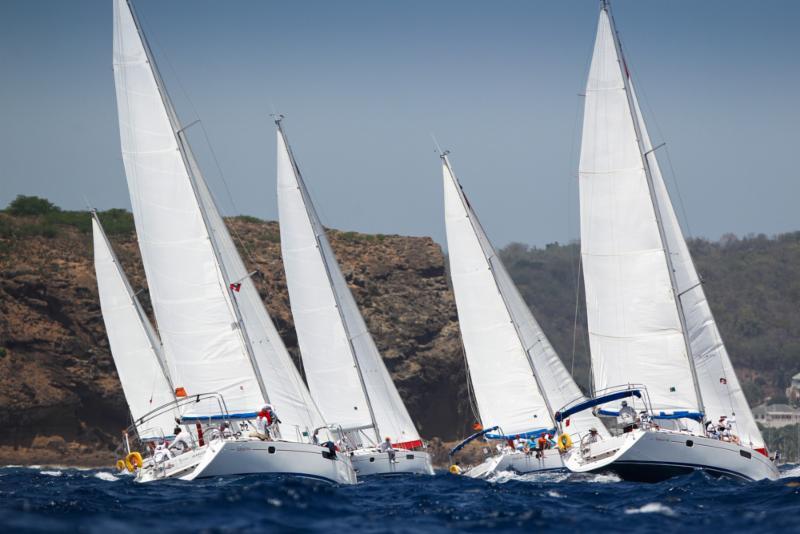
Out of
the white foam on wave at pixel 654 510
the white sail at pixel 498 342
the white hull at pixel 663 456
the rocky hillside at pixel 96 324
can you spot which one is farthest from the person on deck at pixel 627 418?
the rocky hillside at pixel 96 324

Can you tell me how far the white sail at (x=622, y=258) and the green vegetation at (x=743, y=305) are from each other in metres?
95.4

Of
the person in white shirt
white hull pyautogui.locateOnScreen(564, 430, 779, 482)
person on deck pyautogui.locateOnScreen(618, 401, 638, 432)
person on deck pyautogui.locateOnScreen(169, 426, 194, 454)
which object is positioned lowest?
white hull pyautogui.locateOnScreen(564, 430, 779, 482)

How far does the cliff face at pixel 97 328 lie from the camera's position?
2271 inches

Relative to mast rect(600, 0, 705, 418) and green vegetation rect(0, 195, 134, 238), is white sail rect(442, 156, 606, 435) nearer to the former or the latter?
mast rect(600, 0, 705, 418)

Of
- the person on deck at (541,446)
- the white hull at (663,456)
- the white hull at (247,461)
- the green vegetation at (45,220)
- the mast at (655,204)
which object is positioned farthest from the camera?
the green vegetation at (45,220)

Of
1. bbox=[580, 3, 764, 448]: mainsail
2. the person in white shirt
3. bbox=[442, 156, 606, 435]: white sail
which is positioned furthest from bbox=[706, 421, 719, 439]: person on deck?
the person in white shirt

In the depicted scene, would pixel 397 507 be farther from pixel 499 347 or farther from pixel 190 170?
pixel 499 347

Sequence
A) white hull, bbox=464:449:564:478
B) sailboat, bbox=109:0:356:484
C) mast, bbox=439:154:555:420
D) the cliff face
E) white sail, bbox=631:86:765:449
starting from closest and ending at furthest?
1. sailboat, bbox=109:0:356:484
2. white sail, bbox=631:86:765:449
3. white hull, bbox=464:449:564:478
4. mast, bbox=439:154:555:420
5. the cliff face

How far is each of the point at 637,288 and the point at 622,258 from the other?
0.95 metres

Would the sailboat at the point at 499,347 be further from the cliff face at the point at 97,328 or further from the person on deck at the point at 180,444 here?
the cliff face at the point at 97,328

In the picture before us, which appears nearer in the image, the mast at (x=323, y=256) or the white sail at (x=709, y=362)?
the white sail at (x=709, y=362)

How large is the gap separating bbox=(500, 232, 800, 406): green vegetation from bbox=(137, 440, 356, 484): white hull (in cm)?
10157

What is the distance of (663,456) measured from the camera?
2878cm

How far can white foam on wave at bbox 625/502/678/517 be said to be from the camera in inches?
870
